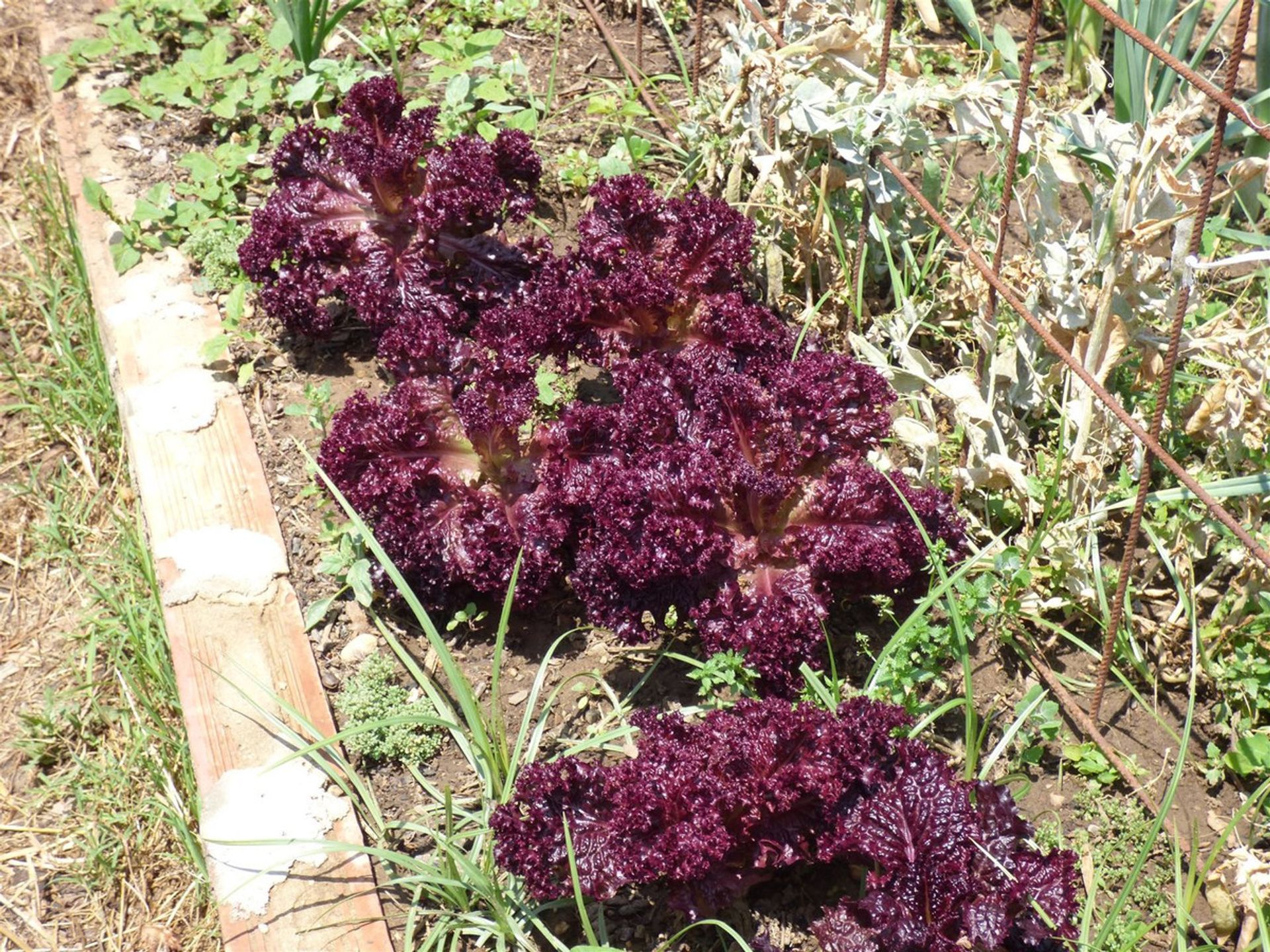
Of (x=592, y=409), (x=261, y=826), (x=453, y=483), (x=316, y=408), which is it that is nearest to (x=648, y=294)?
(x=592, y=409)

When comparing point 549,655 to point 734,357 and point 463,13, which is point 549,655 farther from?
point 463,13

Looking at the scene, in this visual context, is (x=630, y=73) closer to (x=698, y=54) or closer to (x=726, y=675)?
(x=698, y=54)

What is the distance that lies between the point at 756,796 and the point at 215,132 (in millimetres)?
3593

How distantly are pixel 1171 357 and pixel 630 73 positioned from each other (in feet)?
9.04

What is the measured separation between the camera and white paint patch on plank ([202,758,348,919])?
108 inches

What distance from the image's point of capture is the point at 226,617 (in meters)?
3.33

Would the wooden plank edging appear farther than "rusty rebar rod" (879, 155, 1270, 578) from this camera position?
Yes

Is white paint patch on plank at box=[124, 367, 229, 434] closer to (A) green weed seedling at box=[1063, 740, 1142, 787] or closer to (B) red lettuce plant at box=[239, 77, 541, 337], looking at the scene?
(B) red lettuce plant at box=[239, 77, 541, 337]

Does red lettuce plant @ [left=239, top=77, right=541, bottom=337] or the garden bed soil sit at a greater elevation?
red lettuce plant @ [left=239, top=77, right=541, bottom=337]

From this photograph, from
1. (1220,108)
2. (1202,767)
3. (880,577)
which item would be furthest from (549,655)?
(1220,108)

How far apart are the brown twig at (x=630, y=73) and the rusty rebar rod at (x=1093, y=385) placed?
3.76ft

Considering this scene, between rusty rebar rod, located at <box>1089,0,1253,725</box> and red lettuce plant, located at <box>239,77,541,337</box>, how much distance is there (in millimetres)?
1986

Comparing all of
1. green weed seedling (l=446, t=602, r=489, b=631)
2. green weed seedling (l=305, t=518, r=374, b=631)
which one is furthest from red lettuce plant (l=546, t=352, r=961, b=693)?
green weed seedling (l=305, t=518, r=374, b=631)

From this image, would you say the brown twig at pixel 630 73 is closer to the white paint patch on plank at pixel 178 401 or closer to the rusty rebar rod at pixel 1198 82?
the white paint patch on plank at pixel 178 401
